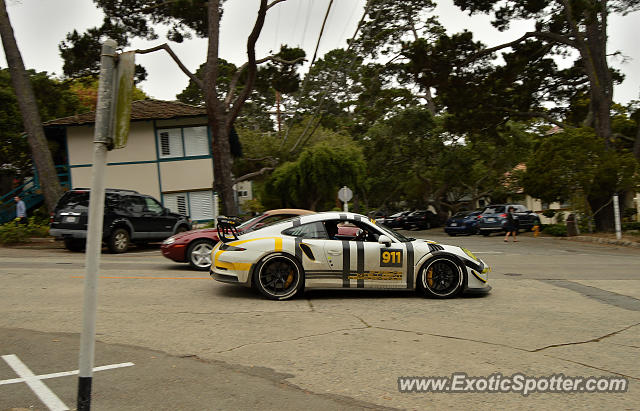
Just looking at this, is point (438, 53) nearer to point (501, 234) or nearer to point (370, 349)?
point (501, 234)

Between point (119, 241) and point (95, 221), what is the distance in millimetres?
13998

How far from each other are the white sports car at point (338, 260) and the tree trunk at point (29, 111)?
13.6 m

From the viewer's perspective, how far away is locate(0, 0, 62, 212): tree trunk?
1984 centimetres

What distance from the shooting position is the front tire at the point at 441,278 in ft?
29.5

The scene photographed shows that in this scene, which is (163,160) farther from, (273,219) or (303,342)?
(303,342)

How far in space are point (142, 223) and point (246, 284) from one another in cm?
946

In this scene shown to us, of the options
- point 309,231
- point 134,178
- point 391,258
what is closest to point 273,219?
point 309,231

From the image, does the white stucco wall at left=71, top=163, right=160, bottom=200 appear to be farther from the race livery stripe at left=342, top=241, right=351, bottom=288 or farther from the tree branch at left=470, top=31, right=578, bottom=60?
the race livery stripe at left=342, top=241, right=351, bottom=288

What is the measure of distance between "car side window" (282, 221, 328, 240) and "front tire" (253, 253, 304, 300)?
443 millimetres

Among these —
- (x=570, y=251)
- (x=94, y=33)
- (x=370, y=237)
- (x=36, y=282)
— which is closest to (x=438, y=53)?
(x=570, y=251)

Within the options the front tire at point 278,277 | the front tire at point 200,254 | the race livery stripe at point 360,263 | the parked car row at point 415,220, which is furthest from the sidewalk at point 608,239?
the parked car row at point 415,220

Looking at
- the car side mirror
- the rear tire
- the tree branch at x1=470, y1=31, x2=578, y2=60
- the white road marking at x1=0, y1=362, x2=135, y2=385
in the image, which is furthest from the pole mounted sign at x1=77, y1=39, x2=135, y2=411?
the tree branch at x1=470, y1=31, x2=578, y2=60

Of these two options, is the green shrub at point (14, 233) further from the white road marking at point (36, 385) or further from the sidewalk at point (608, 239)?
the sidewalk at point (608, 239)

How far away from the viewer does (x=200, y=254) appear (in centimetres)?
1218
